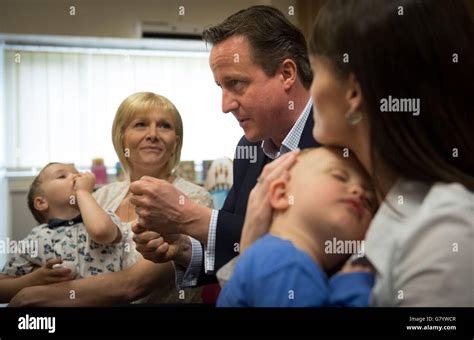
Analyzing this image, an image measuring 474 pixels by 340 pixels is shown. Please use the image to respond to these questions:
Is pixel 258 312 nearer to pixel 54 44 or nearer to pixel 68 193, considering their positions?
pixel 68 193

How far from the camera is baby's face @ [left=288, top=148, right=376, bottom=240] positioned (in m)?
0.84

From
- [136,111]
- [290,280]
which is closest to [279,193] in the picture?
[290,280]

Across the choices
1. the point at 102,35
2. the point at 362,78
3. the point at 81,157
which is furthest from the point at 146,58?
the point at 362,78

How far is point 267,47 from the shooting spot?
43.0 inches

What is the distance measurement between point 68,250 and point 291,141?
0.49 meters

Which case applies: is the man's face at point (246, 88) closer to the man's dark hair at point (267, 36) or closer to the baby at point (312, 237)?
the man's dark hair at point (267, 36)

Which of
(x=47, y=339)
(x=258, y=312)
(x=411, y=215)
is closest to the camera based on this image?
(x=411, y=215)

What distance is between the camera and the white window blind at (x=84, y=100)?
1.05 metres

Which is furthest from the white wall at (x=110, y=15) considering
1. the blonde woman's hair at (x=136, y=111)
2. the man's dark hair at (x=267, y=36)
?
the blonde woman's hair at (x=136, y=111)

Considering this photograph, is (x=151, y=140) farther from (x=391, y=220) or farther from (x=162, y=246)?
(x=391, y=220)

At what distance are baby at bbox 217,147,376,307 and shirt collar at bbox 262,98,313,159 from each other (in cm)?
18

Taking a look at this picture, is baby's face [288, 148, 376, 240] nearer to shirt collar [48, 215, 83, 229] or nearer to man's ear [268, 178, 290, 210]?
man's ear [268, 178, 290, 210]

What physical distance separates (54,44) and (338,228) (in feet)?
2.22

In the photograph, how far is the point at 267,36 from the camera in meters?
1.09
